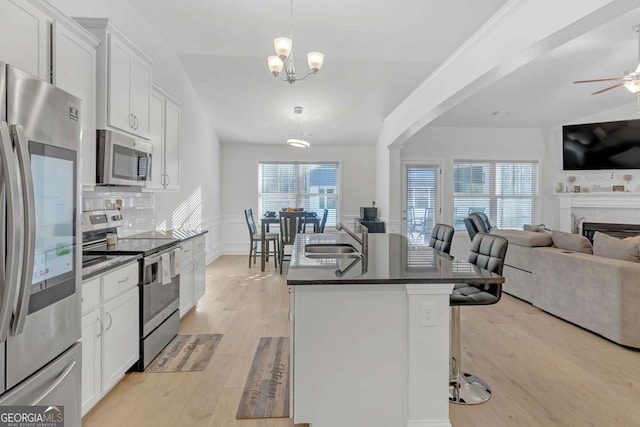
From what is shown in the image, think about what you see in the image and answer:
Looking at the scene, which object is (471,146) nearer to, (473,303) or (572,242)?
(572,242)

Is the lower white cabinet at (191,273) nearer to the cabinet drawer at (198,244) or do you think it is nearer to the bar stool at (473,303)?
the cabinet drawer at (198,244)

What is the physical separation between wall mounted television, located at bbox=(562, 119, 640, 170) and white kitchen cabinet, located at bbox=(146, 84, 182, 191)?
6797mm

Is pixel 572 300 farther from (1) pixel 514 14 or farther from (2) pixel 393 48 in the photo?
(2) pixel 393 48

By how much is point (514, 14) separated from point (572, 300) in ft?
8.83

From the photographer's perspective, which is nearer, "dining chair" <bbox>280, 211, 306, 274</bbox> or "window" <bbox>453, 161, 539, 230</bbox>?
"dining chair" <bbox>280, 211, 306, 274</bbox>

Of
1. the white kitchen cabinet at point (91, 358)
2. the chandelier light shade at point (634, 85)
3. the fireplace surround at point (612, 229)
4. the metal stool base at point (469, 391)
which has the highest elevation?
the chandelier light shade at point (634, 85)

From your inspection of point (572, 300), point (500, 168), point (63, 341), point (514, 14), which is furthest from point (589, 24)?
point (500, 168)

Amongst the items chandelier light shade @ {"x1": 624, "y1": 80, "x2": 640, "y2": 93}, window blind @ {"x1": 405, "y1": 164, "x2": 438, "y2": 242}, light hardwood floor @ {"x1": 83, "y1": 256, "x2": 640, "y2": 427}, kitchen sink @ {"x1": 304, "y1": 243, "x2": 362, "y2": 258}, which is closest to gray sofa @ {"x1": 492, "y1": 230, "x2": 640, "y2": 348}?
light hardwood floor @ {"x1": 83, "y1": 256, "x2": 640, "y2": 427}

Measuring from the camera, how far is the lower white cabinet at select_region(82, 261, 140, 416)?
193 centimetres

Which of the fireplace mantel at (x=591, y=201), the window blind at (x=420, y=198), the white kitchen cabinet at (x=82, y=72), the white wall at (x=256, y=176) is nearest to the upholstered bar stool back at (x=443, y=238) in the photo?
the white kitchen cabinet at (x=82, y=72)

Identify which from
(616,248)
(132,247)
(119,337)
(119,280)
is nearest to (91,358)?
(119,337)

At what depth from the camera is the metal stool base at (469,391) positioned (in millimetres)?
2189

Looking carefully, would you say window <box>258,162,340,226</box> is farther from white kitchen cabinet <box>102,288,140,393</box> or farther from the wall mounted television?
white kitchen cabinet <box>102,288,140,393</box>

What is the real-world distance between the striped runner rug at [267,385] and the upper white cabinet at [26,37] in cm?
221
